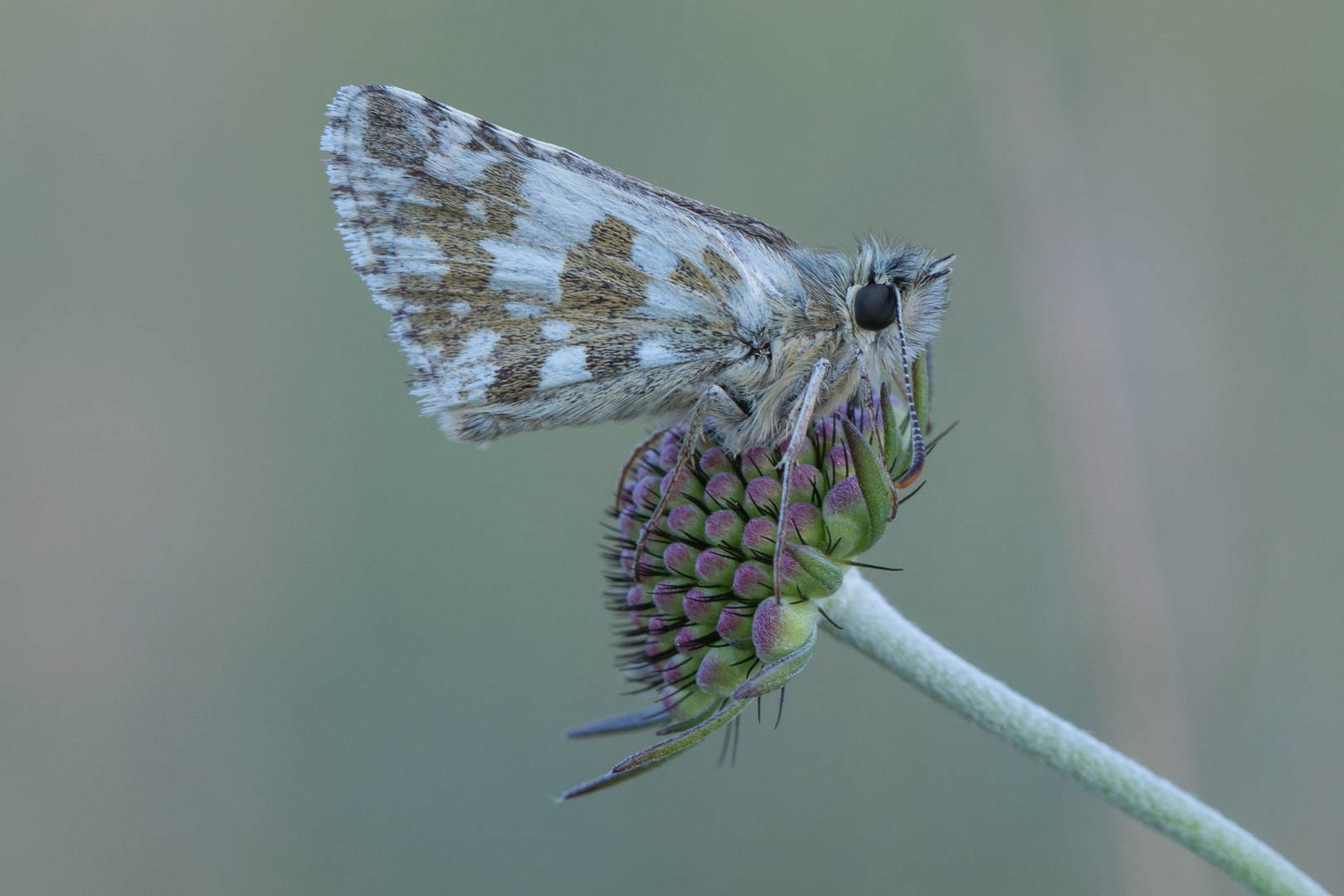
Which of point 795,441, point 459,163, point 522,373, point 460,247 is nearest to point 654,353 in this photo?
point 522,373

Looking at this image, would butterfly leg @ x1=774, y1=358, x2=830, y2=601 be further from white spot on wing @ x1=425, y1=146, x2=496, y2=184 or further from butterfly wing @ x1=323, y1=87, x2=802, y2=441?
white spot on wing @ x1=425, y1=146, x2=496, y2=184

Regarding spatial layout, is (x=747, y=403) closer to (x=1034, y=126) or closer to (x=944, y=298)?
(x=944, y=298)

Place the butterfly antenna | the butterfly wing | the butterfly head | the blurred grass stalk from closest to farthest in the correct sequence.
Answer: the butterfly antenna → the butterfly head → the butterfly wing → the blurred grass stalk

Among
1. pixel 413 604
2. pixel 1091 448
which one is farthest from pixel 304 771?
pixel 1091 448

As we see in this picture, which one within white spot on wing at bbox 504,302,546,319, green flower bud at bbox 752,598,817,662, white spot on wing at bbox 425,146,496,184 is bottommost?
green flower bud at bbox 752,598,817,662

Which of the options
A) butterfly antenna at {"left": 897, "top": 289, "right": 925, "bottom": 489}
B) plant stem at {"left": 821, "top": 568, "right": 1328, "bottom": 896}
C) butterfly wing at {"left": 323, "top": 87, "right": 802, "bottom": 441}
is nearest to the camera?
plant stem at {"left": 821, "top": 568, "right": 1328, "bottom": 896}

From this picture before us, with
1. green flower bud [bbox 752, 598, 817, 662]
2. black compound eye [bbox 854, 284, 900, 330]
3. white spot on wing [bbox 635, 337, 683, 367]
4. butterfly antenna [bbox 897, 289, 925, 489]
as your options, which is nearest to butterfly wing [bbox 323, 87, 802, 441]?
white spot on wing [bbox 635, 337, 683, 367]

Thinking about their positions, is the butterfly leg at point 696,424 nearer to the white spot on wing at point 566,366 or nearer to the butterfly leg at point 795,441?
the butterfly leg at point 795,441
